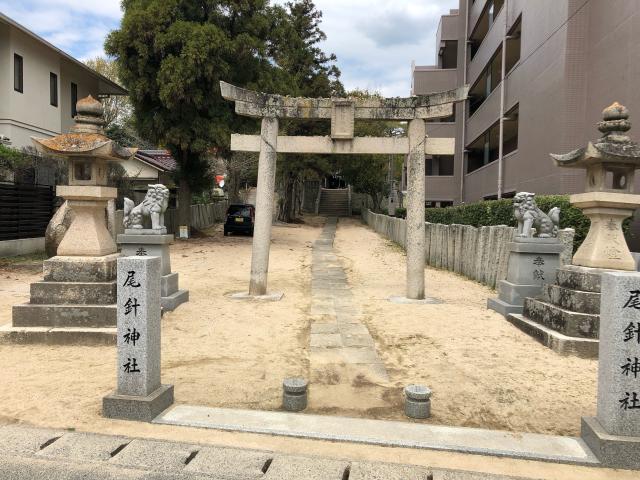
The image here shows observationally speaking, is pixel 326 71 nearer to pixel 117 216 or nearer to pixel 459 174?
pixel 459 174

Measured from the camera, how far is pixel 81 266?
21.5ft

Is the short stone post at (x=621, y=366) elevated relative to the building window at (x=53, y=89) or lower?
lower

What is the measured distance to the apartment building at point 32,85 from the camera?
658 inches

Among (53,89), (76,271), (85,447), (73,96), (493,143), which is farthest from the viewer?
(493,143)

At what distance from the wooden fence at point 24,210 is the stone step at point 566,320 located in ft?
46.2

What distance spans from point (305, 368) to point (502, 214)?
9123 mm

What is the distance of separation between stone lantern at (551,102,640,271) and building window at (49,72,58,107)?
66.2ft

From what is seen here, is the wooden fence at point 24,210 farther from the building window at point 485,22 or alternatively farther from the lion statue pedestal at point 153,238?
the building window at point 485,22

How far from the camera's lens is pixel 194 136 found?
17.5 meters

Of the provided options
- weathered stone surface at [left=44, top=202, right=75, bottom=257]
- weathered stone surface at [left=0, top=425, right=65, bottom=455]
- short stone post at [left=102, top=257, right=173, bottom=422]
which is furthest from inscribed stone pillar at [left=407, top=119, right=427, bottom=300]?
weathered stone surface at [left=44, top=202, right=75, bottom=257]

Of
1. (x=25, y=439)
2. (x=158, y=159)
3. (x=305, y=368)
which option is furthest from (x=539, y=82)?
(x=158, y=159)

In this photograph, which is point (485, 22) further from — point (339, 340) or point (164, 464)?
point (164, 464)

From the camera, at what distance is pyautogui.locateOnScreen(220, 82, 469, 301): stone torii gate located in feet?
31.3

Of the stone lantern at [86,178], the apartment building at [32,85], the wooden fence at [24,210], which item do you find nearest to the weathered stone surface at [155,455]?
the stone lantern at [86,178]
